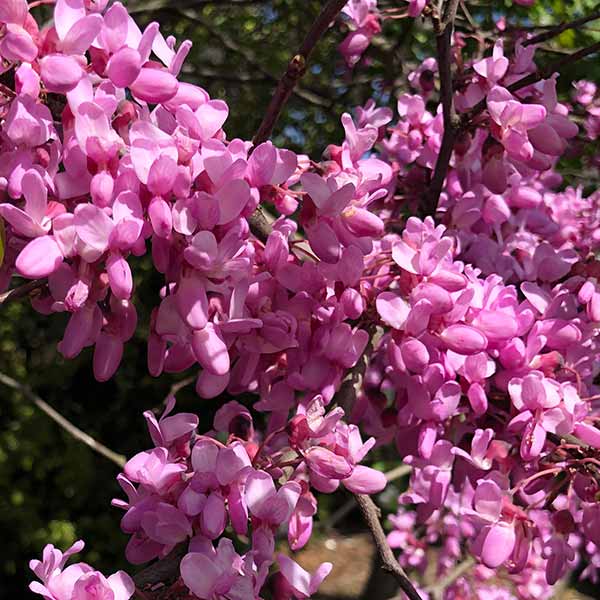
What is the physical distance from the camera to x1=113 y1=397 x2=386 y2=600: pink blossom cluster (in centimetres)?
85

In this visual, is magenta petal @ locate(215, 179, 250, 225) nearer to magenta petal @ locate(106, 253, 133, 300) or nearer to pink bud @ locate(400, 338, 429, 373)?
magenta petal @ locate(106, 253, 133, 300)

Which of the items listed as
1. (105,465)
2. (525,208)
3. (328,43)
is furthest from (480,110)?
(105,465)

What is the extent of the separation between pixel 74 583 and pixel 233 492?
18cm

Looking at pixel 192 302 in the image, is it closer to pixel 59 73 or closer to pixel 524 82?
pixel 59 73

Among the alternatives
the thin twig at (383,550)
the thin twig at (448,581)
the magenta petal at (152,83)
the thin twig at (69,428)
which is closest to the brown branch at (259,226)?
the magenta petal at (152,83)

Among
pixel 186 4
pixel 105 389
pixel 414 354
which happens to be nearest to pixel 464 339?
pixel 414 354

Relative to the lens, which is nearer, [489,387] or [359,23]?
[489,387]

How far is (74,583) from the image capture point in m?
0.81

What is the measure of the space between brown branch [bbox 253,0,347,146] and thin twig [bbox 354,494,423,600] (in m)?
0.51

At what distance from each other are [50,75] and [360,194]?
0.40m

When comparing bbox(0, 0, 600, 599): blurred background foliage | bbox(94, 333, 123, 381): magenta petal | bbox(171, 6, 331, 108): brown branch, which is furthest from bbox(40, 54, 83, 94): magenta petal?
bbox(0, 0, 600, 599): blurred background foliage

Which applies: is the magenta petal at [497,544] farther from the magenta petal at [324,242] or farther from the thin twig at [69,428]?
the thin twig at [69,428]

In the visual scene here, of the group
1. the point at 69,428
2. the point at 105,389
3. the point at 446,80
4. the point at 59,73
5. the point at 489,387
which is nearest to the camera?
the point at 59,73

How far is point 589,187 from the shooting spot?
274 centimetres
